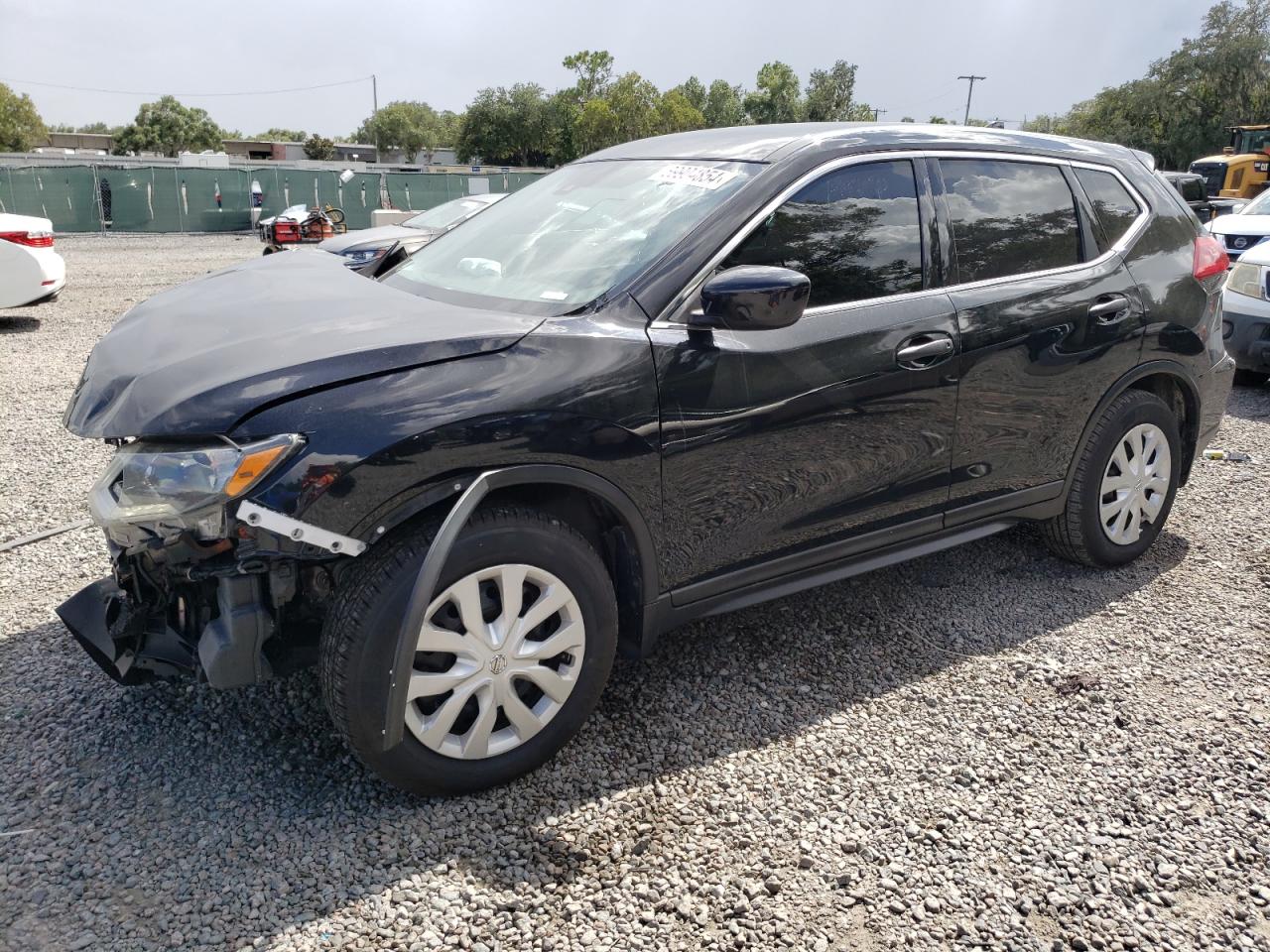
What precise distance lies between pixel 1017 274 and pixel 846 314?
944mm

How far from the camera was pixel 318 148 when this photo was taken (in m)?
95.9

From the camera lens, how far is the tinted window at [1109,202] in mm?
4070

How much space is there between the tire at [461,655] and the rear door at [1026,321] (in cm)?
163

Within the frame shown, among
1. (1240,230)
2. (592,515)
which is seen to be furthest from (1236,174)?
(592,515)

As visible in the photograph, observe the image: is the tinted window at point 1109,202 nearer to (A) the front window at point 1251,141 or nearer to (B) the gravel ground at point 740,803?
(B) the gravel ground at point 740,803

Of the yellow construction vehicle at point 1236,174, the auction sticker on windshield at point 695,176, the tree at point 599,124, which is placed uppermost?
the tree at point 599,124

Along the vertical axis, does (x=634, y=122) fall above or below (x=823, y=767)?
above

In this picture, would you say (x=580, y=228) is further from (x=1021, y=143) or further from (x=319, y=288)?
(x=1021, y=143)

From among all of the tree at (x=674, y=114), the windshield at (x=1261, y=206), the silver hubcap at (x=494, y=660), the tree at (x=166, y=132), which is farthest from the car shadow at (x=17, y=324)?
the tree at (x=166, y=132)

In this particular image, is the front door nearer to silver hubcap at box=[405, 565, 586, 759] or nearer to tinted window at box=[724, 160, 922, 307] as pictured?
tinted window at box=[724, 160, 922, 307]

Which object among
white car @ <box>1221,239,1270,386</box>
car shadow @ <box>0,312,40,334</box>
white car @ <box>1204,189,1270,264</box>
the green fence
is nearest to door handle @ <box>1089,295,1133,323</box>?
white car @ <box>1221,239,1270,386</box>

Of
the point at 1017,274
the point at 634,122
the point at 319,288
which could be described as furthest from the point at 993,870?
the point at 634,122

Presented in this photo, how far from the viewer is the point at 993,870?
259 cm

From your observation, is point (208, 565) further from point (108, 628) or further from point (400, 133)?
point (400, 133)
